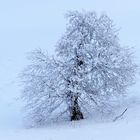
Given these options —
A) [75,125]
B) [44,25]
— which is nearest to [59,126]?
[75,125]

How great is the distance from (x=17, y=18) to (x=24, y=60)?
25.3 metres

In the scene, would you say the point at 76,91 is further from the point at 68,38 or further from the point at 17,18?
the point at 17,18

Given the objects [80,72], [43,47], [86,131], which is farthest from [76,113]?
[43,47]

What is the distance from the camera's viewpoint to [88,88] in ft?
89.7

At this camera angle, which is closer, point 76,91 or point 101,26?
point 76,91

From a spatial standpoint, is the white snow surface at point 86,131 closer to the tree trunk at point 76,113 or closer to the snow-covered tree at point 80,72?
the tree trunk at point 76,113

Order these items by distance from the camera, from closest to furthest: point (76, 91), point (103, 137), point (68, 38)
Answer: point (103, 137) < point (76, 91) < point (68, 38)

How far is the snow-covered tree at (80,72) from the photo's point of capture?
27078 mm

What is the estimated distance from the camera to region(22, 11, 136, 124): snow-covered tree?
2708 cm

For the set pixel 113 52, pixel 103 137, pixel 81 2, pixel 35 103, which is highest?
pixel 81 2

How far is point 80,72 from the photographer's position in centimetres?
2705

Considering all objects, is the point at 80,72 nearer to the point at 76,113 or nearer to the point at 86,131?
the point at 76,113

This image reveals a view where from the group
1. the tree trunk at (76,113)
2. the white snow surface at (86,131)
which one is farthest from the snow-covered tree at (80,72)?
the white snow surface at (86,131)

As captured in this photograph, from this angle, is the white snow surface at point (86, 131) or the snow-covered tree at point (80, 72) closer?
the white snow surface at point (86, 131)
